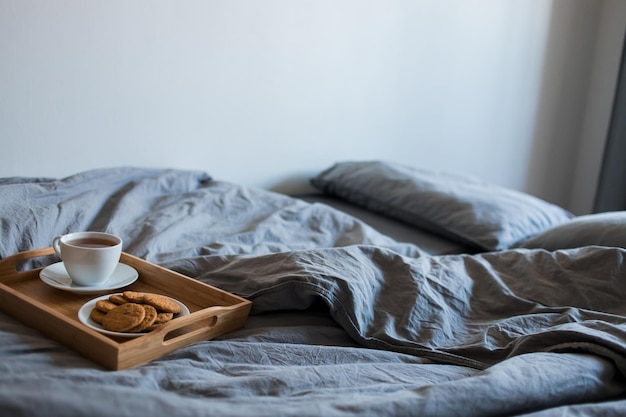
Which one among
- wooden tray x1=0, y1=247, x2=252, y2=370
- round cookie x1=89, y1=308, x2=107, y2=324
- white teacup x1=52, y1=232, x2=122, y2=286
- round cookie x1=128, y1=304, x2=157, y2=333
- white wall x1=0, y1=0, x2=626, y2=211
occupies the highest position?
white wall x1=0, y1=0, x2=626, y2=211

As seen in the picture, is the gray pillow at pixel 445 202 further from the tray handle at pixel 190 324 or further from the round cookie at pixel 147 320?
the round cookie at pixel 147 320

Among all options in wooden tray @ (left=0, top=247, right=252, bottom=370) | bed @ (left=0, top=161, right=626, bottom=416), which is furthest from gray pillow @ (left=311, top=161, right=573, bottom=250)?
wooden tray @ (left=0, top=247, right=252, bottom=370)

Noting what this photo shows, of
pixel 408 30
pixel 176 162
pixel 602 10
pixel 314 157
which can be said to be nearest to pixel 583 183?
pixel 602 10

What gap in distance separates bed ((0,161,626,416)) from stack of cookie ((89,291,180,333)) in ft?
0.18

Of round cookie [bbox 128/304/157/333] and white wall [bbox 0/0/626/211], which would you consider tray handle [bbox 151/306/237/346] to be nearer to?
round cookie [bbox 128/304/157/333]

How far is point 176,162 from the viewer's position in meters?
1.85

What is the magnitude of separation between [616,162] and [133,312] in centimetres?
230

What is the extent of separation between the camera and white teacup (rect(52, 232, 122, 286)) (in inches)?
38.2

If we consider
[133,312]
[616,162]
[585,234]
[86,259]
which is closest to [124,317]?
[133,312]

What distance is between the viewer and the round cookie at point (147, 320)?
86 cm

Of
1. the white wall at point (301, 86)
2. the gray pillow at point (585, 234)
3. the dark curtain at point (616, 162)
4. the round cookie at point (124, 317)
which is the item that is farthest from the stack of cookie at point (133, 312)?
the dark curtain at point (616, 162)

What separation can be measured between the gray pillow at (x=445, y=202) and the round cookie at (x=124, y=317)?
3.19ft

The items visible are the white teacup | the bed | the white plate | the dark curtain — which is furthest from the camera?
the dark curtain

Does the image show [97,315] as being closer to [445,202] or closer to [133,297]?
[133,297]
